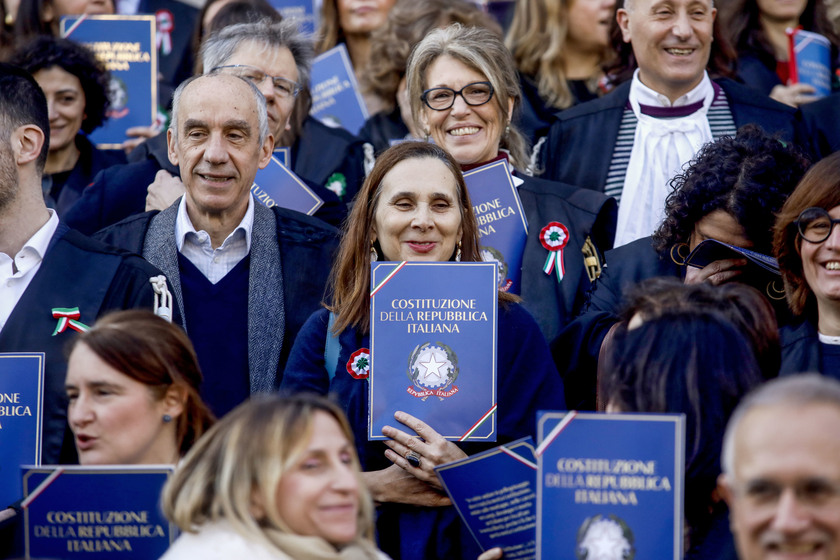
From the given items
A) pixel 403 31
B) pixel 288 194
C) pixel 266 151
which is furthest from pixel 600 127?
pixel 266 151

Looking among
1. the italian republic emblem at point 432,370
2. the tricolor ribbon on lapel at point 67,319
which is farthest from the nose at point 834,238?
the tricolor ribbon on lapel at point 67,319

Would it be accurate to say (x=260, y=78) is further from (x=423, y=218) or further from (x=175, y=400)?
(x=175, y=400)

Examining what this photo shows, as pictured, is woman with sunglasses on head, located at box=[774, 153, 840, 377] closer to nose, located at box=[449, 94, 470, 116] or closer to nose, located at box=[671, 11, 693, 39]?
nose, located at box=[671, 11, 693, 39]

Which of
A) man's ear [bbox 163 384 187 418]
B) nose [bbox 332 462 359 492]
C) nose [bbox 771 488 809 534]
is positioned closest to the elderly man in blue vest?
man's ear [bbox 163 384 187 418]

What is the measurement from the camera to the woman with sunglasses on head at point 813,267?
4922 mm

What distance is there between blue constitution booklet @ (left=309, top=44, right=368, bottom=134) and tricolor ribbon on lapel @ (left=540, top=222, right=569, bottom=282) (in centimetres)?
231

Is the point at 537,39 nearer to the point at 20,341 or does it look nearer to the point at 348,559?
the point at 20,341

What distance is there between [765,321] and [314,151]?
3653mm

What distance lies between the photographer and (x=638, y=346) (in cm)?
392

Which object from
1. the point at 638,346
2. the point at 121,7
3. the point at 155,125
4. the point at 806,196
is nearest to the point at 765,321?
the point at 638,346

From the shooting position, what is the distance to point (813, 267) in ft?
16.6

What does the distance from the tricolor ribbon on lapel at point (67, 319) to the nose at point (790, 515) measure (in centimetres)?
310

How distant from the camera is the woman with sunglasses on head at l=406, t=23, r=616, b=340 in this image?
603cm

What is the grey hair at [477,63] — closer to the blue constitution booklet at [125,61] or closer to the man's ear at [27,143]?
the man's ear at [27,143]
